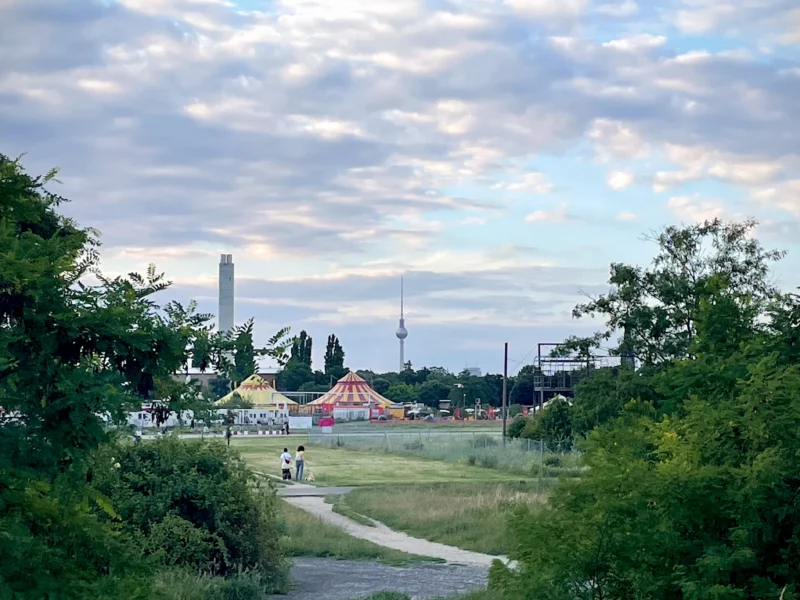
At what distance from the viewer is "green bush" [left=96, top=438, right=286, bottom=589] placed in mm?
16078

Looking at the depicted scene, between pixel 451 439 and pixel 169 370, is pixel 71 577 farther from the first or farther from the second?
pixel 451 439

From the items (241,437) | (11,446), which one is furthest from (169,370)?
(241,437)

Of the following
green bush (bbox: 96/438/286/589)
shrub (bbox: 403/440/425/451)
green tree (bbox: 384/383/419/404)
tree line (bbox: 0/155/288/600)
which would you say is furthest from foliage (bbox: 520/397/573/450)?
green tree (bbox: 384/383/419/404)

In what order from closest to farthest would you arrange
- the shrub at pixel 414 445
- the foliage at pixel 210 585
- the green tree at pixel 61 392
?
the green tree at pixel 61 392, the foliage at pixel 210 585, the shrub at pixel 414 445

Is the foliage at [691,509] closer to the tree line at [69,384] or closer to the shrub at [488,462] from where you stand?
the tree line at [69,384]

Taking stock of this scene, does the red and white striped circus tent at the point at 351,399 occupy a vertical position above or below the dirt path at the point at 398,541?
above

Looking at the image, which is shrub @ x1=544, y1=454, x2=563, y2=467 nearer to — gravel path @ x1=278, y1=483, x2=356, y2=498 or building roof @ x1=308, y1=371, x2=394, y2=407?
gravel path @ x1=278, y1=483, x2=356, y2=498

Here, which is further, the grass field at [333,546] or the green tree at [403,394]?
the green tree at [403,394]

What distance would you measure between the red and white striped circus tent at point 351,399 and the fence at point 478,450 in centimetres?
2515

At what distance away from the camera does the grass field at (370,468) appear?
40781mm

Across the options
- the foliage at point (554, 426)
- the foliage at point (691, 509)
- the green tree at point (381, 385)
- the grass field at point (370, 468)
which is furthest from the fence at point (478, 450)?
the green tree at point (381, 385)

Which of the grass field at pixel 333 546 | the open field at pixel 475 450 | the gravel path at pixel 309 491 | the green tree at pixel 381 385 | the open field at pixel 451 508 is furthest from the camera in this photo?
the green tree at pixel 381 385

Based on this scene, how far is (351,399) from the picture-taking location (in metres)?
98.1

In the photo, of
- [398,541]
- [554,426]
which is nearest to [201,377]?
[398,541]
